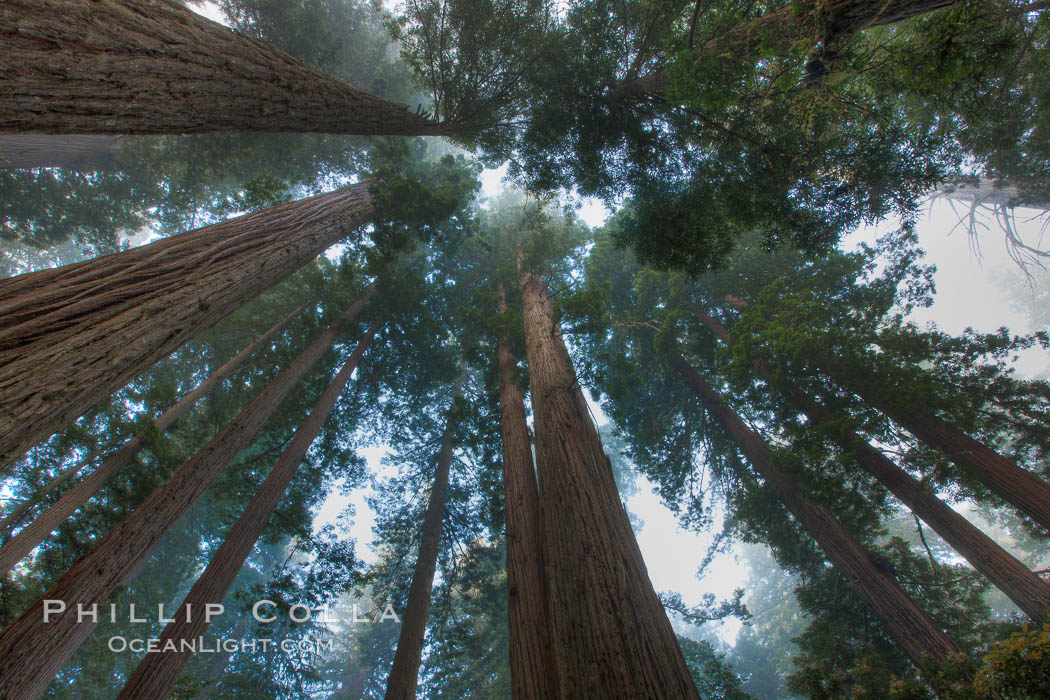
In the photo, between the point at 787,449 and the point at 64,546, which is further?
the point at 787,449

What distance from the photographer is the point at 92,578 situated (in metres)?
4.03

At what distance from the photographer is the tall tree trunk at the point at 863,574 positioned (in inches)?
200

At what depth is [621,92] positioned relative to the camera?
5.48 m

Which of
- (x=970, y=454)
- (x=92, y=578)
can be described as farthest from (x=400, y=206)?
(x=970, y=454)

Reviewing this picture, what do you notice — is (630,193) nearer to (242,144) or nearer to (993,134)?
(993,134)

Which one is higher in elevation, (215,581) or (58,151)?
(58,151)

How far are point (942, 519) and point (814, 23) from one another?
22.6 ft

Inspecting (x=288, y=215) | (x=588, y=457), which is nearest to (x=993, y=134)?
(x=588, y=457)

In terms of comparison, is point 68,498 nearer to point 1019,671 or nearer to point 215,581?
point 215,581

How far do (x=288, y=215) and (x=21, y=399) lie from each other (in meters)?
3.68

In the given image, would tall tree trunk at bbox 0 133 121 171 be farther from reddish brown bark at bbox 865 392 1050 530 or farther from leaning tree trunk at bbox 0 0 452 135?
reddish brown bark at bbox 865 392 1050 530

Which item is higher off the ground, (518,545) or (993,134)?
(993,134)

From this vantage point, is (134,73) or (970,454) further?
(970,454)

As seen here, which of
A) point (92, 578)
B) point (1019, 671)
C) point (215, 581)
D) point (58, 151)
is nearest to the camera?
point (1019, 671)
